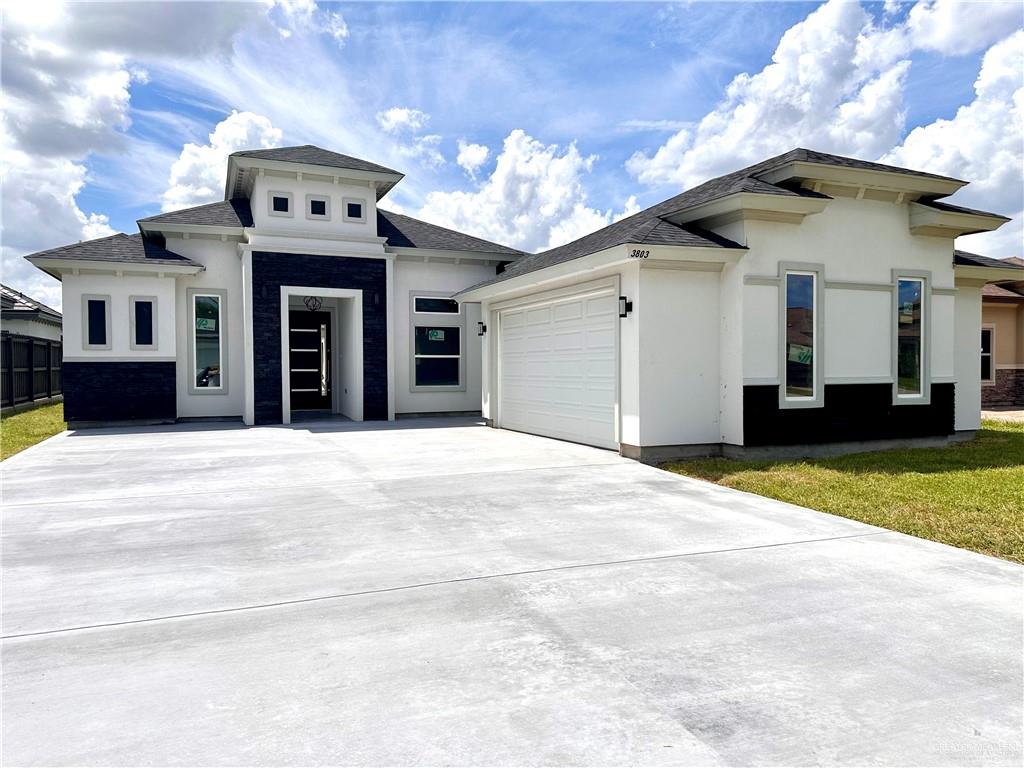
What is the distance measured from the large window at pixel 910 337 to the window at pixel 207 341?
46.7 feet

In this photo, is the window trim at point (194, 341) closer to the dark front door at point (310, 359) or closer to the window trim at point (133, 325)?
the window trim at point (133, 325)

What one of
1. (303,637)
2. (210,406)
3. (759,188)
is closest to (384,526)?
(303,637)

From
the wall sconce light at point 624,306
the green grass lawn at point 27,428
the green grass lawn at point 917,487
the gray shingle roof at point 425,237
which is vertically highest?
the gray shingle roof at point 425,237

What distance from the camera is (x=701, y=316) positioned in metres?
9.61

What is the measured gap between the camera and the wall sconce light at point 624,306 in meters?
9.45

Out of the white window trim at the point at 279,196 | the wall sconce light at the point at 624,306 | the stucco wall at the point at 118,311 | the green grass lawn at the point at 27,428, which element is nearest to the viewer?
the wall sconce light at the point at 624,306

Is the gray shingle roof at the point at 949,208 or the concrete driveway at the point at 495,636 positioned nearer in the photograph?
the concrete driveway at the point at 495,636

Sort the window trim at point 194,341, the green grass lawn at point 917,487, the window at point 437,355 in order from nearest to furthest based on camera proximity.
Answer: the green grass lawn at point 917,487 < the window trim at point 194,341 < the window at point 437,355

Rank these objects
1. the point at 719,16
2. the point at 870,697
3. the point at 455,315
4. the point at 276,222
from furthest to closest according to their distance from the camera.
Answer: the point at 455,315
the point at 276,222
the point at 719,16
the point at 870,697

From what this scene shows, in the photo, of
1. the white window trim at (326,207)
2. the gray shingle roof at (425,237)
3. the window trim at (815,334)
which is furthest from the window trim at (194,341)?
the window trim at (815,334)

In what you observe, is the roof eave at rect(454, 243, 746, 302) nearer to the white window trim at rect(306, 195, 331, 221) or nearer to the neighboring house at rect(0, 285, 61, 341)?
the white window trim at rect(306, 195, 331, 221)

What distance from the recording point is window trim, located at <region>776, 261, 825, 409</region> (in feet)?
31.3

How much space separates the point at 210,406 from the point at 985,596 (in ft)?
51.1

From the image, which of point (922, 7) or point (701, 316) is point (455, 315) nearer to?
point (701, 316)
